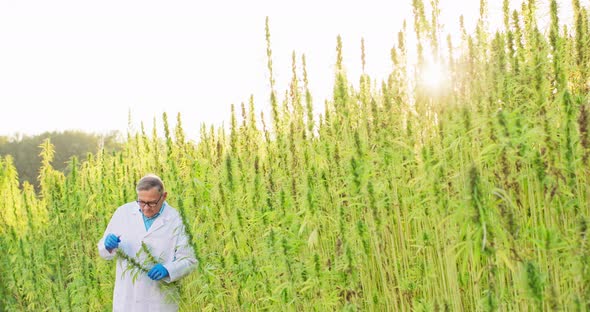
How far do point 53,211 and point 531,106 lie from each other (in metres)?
4.83

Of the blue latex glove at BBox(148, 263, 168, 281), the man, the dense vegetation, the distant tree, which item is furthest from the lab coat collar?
the distant tree

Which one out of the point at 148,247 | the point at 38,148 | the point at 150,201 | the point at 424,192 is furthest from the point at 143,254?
the point at 38,148

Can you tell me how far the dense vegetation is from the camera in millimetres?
2246

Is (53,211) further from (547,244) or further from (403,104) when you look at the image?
(547,244)

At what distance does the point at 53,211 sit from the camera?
6078 mm

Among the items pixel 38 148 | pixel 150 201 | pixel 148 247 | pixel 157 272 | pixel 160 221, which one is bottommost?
pixel 157 272

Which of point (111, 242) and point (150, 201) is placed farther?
point (150, 201)

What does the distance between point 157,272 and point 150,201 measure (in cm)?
43

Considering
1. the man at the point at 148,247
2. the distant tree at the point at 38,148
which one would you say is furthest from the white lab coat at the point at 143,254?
the distant tree at the point at 38,148

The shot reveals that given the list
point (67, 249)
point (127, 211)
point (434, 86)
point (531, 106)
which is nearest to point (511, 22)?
point (434, 86)

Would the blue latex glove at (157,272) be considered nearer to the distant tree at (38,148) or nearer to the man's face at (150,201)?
the man's face at (150,201)

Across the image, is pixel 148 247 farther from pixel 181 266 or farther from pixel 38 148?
pixel 38 148

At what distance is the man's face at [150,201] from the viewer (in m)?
3.79

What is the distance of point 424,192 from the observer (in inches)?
111
